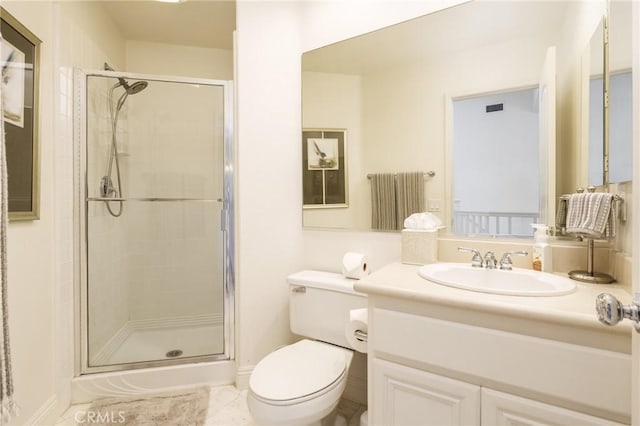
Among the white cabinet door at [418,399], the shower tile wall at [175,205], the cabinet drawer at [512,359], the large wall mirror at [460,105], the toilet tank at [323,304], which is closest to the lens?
the cabinet drawer at [512,359]

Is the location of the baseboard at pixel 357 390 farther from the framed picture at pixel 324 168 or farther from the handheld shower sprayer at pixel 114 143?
the handheld shower sprayer at pixel 114 143

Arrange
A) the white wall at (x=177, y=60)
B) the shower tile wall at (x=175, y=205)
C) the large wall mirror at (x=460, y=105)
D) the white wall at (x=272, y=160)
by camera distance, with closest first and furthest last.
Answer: the large wall mirror at (x=460, y=105)
the white wall at (x=272, y=160)
the shower tile wall at (x=175, y=205)
the white wall at (x=177, y=60)

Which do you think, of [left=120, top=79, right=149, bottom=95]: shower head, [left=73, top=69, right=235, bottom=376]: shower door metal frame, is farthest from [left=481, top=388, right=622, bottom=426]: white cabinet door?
[left=120, top=79, right=149, bottom=95]: shower head

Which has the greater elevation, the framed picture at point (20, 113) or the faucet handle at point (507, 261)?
the framed picture at point (20, 113)

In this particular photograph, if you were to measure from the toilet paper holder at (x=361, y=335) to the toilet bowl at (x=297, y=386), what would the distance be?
0.52 feet

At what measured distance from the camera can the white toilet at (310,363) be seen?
1.15 metres

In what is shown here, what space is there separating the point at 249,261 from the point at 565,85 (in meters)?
1.77

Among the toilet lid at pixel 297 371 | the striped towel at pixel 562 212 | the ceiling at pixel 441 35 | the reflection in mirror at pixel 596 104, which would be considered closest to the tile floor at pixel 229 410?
the toilet lid at pixel 297 371

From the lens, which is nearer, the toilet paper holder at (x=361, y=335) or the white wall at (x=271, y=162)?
the toilet paper holder at (x=361, y=335)

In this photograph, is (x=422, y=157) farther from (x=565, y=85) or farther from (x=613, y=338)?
(x=613, y=338)

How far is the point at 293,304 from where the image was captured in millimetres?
1692

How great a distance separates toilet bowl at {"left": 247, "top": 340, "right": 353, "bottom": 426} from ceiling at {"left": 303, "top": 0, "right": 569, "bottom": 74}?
1.56 meters

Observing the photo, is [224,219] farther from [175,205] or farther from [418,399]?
[418,399]

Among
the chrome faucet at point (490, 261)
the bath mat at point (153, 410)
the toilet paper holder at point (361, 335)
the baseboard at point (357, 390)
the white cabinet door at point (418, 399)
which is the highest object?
the chrome faucet at point (490, 261)
